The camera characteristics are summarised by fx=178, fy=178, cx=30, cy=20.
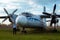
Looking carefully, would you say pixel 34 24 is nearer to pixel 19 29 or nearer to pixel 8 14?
pixel 19 29

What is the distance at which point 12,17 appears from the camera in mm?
31047

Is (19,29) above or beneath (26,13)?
beneath

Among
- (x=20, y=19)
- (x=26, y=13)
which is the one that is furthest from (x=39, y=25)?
(x=20, y=19)

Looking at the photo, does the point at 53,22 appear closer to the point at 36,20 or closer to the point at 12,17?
the point at 36,20

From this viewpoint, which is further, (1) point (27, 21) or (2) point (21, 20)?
(1) point (27, 21)

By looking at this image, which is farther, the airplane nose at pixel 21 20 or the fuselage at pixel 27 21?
the fuselage at pixel 27 21

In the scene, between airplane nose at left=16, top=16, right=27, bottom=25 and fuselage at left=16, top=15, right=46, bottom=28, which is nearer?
airplane nose at left=16, top=16, right=27, bottom=25

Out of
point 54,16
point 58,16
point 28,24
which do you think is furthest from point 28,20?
point 58,16

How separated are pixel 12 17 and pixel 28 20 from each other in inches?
216

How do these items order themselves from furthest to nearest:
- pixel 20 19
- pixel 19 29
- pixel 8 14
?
pixel 8 14 < pixel 19 29 < pixel 20 19

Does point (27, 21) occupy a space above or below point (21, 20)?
below

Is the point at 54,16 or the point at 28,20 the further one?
the point at 54,16

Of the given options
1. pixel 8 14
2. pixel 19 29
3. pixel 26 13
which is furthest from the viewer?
pixel 8 14

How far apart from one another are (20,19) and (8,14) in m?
6.84
